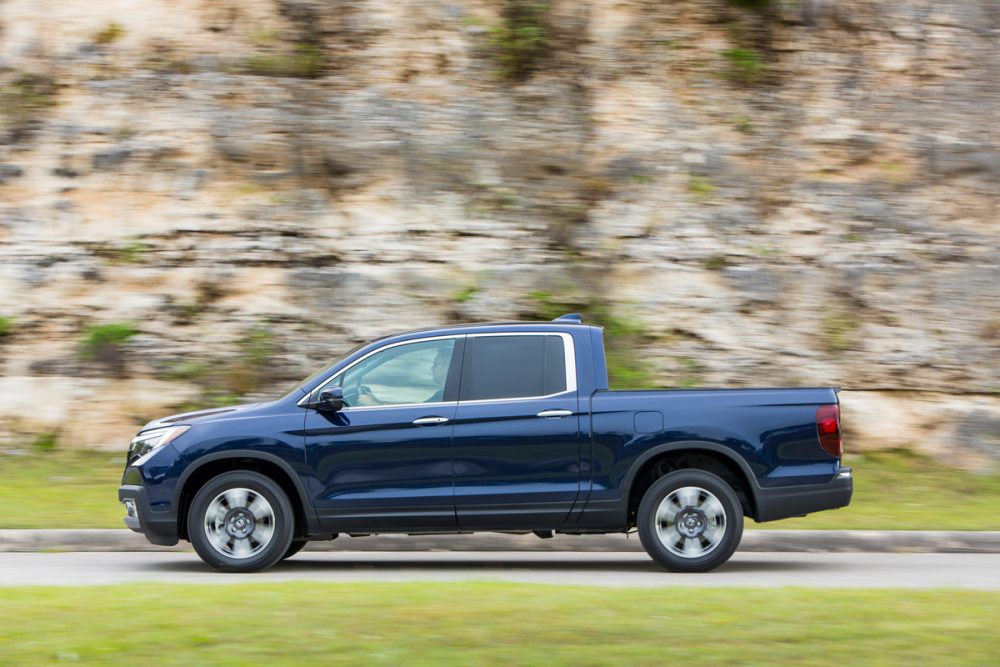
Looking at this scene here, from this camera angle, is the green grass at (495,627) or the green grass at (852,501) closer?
the green grass at (495,627)

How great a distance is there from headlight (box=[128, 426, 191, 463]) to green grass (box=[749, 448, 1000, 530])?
5557 mm

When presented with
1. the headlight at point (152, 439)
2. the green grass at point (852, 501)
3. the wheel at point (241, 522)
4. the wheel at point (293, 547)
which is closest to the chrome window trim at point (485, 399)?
the wheel at point (241, 522)

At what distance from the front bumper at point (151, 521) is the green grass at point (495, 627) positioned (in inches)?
77.6

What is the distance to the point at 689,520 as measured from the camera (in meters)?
8.80

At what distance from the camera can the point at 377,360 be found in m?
9.03

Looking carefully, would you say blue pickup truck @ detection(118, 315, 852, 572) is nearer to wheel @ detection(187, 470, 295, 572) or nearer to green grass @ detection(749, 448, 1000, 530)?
wheel @ detection(187, 470, 295, 572)

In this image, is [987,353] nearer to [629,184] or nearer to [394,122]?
[629,184]

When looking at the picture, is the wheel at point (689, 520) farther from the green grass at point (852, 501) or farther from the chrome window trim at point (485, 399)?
the green grass at point (852, 501)

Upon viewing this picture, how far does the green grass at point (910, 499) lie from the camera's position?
1133cm

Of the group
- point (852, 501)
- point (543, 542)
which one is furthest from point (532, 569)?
point (852, 501)

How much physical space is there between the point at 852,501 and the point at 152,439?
7.53 m

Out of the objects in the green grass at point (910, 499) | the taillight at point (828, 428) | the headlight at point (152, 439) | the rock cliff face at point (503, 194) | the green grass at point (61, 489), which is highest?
the rock cliff face at point (503, 194)

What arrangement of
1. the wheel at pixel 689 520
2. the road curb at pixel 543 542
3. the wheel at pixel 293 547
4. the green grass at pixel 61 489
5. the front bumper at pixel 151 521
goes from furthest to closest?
the green grass at pixel 61 489, the road curb at pixel 543 542, the wheel at pixel 293 547, the front bumper at pixel 151 521, the wheel at pixel 689 520

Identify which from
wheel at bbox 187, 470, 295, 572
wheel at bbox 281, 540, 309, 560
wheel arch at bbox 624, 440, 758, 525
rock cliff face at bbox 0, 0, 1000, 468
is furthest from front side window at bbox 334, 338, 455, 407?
rock cliff face at bbox 0, 0, 1000, 468
